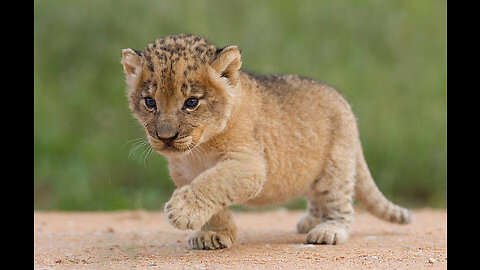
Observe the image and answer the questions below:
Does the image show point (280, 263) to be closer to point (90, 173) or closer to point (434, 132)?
point (90, 173)

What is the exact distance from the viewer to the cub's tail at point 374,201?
7.33 metres

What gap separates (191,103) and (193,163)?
71cm

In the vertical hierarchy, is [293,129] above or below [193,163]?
above

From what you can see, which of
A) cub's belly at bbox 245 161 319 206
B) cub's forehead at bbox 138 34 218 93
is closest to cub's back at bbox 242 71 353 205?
cub's belly at bbox 245 161 319 206

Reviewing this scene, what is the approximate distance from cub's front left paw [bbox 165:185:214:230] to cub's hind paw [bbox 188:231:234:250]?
0.75 metres

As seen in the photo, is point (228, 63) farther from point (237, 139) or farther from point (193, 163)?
point (193, 163)

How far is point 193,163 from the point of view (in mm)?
5965

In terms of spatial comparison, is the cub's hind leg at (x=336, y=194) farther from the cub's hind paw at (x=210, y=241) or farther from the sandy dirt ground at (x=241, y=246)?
the cub's hind paw at (x=210, y=241)

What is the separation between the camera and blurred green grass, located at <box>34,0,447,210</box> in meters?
10.9

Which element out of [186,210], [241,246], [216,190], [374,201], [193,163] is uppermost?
[193,163]

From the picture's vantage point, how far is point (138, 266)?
5152 mm

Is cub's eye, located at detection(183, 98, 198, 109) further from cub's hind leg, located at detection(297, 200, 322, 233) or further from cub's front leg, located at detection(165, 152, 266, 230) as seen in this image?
cub's hind leg, located at detection(297, 200, 322, 233)

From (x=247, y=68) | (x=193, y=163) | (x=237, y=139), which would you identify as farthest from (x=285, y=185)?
(x=247, y=68)

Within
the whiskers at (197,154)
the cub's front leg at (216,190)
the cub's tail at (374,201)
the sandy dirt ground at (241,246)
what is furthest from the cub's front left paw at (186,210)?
the cub's tail at (374,201)
